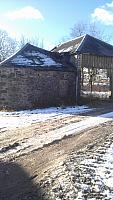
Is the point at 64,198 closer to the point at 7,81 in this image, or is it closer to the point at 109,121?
the point at 109,121

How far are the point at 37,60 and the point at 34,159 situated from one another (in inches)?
650

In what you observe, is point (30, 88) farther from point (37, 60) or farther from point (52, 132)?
point (52, 132)

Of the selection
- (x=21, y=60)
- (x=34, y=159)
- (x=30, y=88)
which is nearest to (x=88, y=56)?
(x=21, y=60)

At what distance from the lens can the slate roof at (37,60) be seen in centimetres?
2386

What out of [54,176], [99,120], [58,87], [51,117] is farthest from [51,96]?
[54,176]

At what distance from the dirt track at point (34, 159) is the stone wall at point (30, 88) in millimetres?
9034

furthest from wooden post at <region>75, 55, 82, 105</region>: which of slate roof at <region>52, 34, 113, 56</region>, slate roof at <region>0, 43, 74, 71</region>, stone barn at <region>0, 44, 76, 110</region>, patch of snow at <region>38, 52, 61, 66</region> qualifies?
patch of snow at <region>38, 52, 61, 66</region>

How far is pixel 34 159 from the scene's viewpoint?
9336 mm

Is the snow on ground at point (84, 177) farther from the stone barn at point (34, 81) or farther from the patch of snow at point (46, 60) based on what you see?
the patch of snow at point (46, 60)

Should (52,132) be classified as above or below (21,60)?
below

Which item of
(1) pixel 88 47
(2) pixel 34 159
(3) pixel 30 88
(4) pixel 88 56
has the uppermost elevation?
(1) pixel 88 47

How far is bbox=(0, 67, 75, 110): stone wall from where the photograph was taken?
76.6ft

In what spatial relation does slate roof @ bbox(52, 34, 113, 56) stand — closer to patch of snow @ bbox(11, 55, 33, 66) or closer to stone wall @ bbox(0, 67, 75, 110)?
stone wall @ bbox(0, 67, 75, 110)

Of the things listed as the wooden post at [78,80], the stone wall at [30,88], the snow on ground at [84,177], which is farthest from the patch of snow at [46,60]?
the snow on ground at [84,177]
